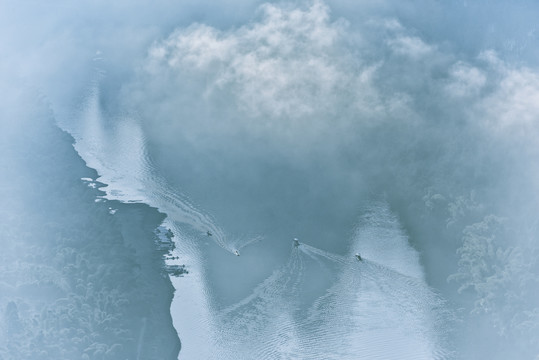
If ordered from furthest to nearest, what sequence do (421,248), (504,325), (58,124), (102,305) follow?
(58,124) < (421,248) < (102,305) < (504,325)

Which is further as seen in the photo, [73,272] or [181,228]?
[181,228]

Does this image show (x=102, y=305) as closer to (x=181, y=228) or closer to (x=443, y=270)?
(x=181, y=228)

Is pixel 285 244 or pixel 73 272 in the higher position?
pixel 285 244

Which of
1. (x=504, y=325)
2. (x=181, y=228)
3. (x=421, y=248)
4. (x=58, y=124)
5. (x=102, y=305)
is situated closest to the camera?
(x=504, y=325)

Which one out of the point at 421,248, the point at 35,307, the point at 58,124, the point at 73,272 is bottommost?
the point at 35,307

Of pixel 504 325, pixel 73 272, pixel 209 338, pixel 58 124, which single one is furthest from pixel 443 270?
pixel 58 124

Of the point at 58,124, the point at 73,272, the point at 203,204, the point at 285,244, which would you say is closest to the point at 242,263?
the point at 285,244
